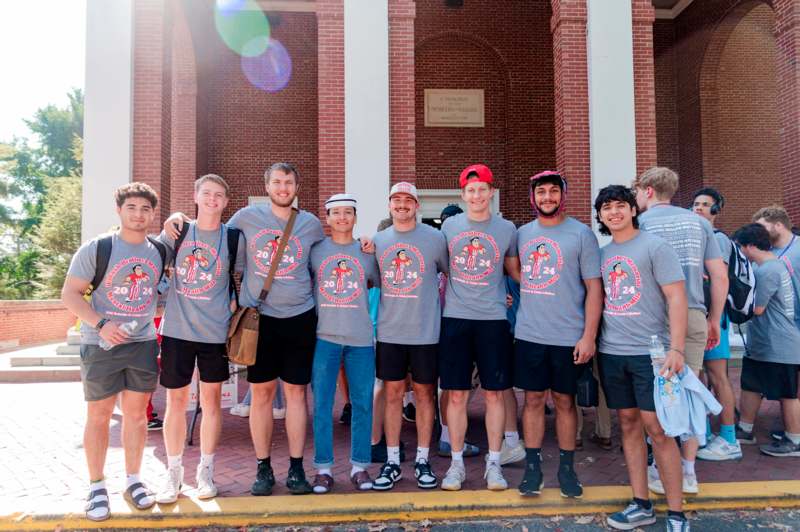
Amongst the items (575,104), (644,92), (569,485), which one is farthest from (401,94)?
(569,485)

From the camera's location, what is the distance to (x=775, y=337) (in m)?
4.19

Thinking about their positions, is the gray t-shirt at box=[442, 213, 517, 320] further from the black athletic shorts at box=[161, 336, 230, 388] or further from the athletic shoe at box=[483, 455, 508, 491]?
the black athletic shorts at box=[161, 336, 230, 388]

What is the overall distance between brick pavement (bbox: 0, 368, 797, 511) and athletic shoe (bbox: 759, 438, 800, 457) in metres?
0.08

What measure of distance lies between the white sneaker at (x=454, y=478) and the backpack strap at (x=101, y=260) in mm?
2659

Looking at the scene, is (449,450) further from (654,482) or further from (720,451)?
(720,451)

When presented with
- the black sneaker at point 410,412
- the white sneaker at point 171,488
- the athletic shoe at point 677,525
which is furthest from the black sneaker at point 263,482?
the athletic shoe at point 677,525

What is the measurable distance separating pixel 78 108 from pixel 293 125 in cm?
3981

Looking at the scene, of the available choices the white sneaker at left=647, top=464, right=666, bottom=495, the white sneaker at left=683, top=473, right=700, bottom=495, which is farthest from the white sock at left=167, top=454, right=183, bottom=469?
the white sneaker at left=683, top=473, right=700, bottom=495

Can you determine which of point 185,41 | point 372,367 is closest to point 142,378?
point 372,367

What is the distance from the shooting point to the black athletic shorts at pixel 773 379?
4.14 metres

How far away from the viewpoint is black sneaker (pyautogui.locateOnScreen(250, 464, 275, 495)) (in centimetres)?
334

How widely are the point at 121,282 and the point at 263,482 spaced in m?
1.65

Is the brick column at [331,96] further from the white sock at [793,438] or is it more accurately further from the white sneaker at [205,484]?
the white sock at [793,438]

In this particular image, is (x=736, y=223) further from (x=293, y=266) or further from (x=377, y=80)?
(x=293, y=266)
